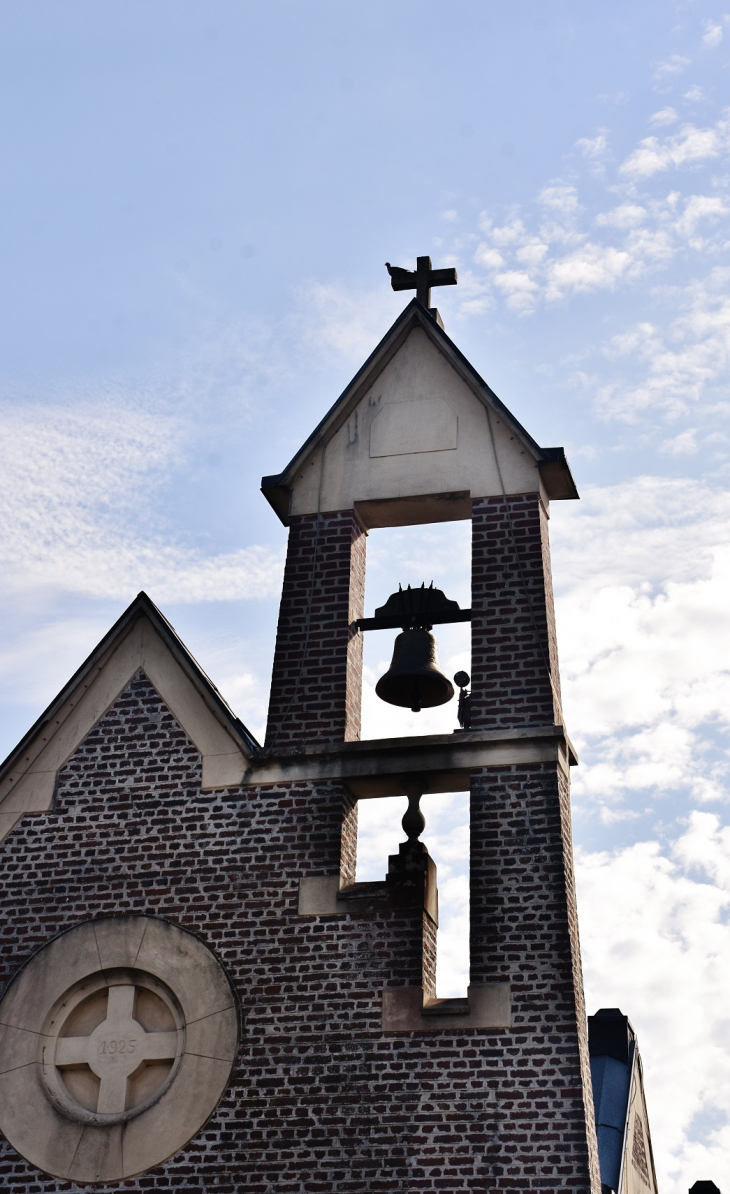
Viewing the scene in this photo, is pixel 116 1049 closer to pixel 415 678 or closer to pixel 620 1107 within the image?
pixel 415 678

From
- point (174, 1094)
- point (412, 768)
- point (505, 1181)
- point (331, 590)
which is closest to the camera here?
point (505, 1181)

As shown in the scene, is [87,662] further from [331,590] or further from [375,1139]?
[375,1139]

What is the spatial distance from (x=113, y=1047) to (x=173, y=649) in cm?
306

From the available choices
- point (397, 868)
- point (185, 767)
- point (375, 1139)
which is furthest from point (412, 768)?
point (375, 1139)

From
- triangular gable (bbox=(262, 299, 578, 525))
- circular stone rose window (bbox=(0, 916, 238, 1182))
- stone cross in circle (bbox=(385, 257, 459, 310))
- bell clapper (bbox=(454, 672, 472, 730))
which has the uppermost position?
stone cross in circle (bbox=(385, 257, 459, 310))

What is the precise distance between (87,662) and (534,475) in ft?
12.3

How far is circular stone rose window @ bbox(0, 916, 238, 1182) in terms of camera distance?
34.3 ft

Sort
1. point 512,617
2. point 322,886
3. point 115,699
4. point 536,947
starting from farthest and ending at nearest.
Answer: point 115,699
point 512,617
point 322,886
point 536,947

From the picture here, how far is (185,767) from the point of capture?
1177cm

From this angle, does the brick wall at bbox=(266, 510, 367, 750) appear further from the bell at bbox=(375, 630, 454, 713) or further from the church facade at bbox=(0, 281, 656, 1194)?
the bell at bbox=(375, 630, 454, 713)

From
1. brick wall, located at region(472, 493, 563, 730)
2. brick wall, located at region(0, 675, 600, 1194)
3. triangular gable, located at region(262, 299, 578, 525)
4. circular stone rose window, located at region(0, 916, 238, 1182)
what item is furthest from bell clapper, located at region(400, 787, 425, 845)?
triangular gable, located at region(262, 299, 578, 525)

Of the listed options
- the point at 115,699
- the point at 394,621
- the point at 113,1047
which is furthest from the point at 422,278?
the point at 113,1047

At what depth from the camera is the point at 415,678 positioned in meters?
12.0

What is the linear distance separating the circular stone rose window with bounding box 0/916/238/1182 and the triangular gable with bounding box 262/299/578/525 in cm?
373
